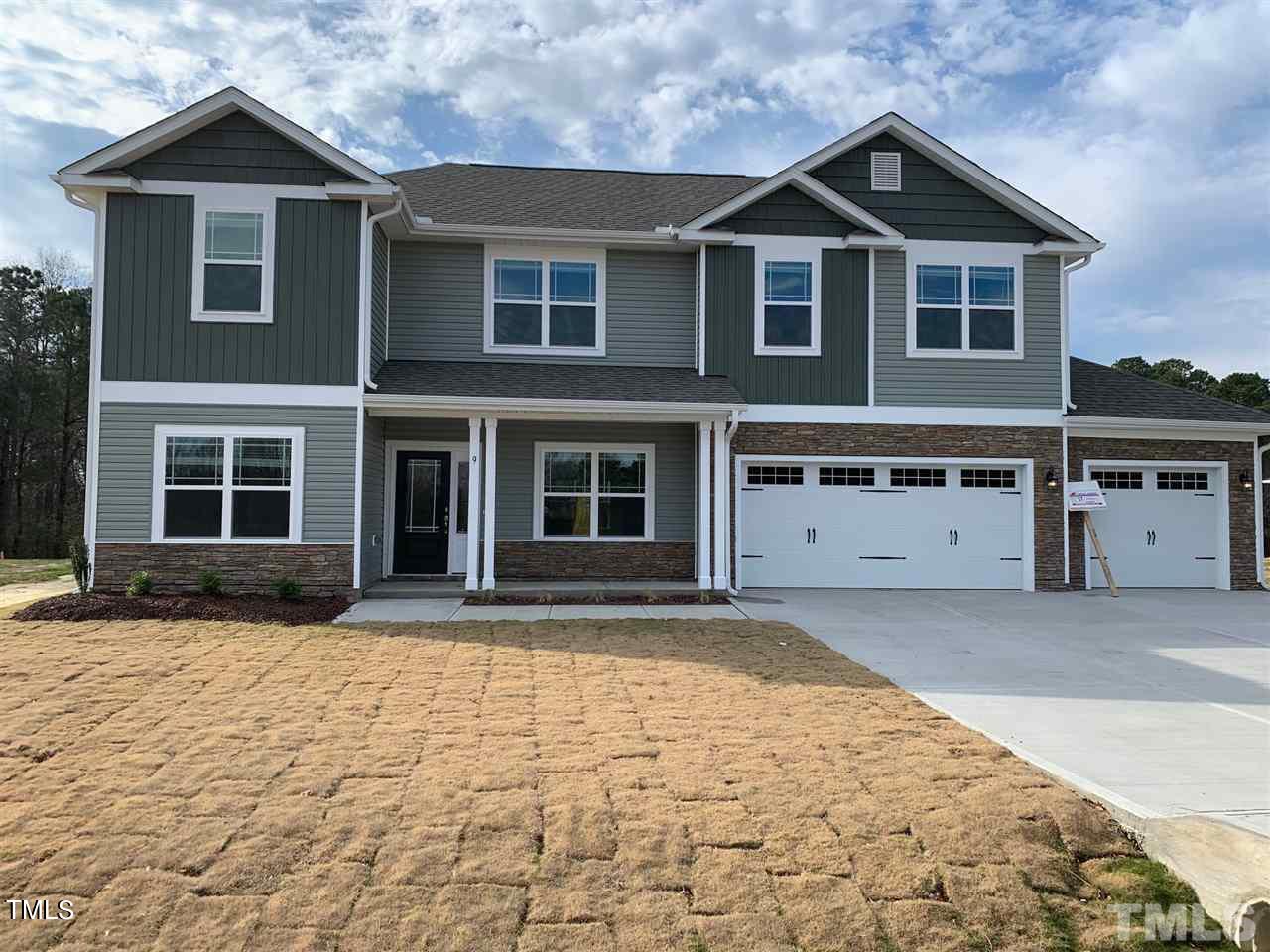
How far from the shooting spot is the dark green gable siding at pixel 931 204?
45.9 ft

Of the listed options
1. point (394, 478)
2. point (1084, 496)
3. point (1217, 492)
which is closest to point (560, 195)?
point (394, 478)

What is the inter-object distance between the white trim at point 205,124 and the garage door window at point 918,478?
30.1ft

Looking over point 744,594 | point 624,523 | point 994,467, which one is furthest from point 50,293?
point 994,467

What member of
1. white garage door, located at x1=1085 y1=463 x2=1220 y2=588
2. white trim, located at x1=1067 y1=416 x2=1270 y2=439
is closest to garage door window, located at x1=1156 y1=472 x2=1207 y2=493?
white garage door, located at x1=1085 y1=463 x2=1220 y2=588

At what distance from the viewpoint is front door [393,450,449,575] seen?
13773mm

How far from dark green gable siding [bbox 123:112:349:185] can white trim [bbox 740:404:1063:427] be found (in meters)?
7.41

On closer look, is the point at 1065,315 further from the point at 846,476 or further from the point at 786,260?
the point at 786,260

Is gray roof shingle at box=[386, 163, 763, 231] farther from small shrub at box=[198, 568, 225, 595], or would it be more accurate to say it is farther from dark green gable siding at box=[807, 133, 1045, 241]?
small shrub at box=[198, 568, 225, 595]

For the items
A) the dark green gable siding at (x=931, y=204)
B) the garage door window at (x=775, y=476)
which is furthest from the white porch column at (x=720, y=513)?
the dark green gable siding at (x=931, y=204)

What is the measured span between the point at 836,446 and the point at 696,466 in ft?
7.64

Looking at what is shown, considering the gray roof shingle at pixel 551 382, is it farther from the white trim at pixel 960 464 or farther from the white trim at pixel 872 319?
the white trim at pixel 872 319

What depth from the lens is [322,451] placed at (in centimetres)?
1166

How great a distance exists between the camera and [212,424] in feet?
37.8

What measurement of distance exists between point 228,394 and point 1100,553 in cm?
1377
